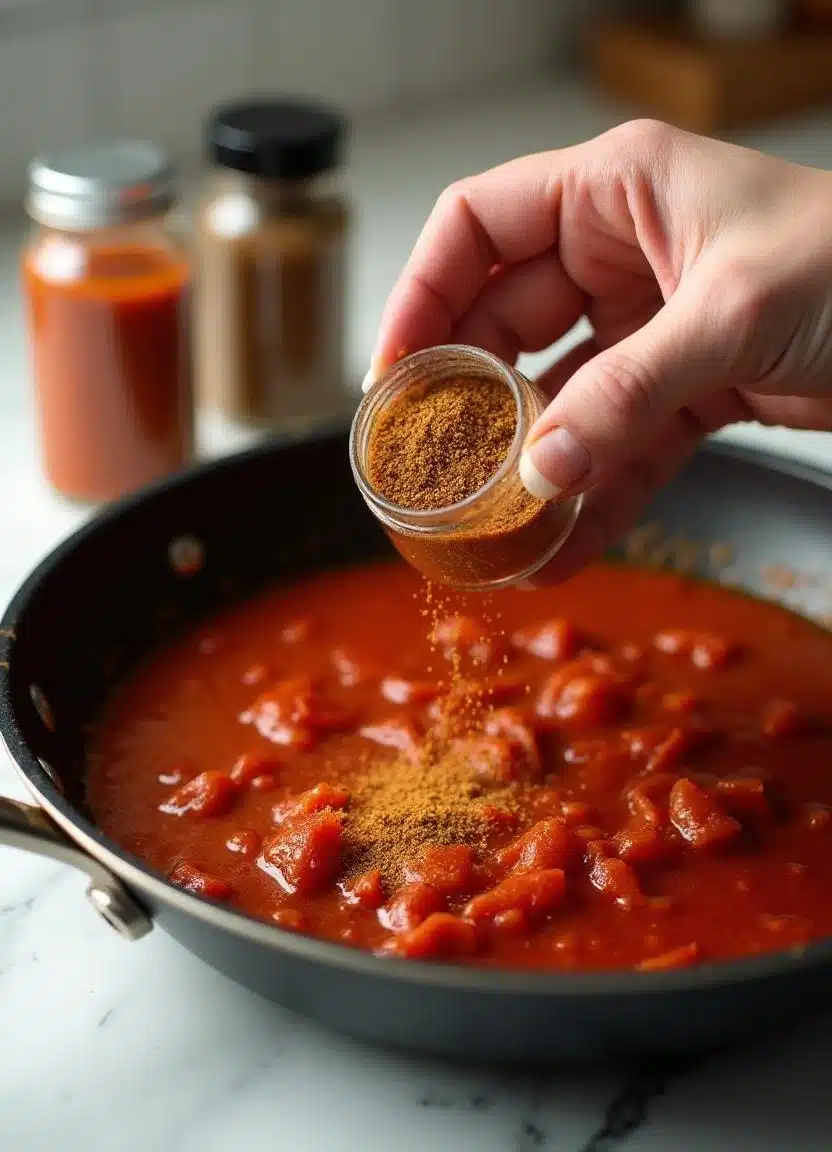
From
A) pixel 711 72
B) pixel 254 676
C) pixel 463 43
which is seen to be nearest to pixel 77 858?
pixel 254 676

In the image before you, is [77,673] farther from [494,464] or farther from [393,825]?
[494,464]

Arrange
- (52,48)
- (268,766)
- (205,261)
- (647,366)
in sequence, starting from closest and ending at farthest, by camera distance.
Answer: (647,366) → (268,766) → (205,261) → (52,48)

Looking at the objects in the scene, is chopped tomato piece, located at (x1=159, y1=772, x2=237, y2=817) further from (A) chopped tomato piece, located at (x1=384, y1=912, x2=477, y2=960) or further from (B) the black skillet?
(A) chopped tomato piece, located at (x1=384, y1=912, x2=477, y2=960)

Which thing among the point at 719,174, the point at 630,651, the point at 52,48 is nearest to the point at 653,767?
the point at 630,651

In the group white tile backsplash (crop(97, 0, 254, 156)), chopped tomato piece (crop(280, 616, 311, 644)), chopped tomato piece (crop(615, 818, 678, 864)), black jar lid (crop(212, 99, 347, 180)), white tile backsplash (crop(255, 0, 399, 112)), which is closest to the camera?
chopped tomato piece (crop(615, 818, 678, 864))

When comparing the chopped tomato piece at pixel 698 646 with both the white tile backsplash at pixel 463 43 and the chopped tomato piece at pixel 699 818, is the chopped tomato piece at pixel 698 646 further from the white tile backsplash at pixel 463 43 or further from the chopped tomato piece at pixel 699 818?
the white tile backsplash at pixel 463 43

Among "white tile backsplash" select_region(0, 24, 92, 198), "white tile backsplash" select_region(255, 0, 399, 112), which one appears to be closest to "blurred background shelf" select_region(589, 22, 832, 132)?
"white tile backsplash" select_region(255, 0, 399, 112)
